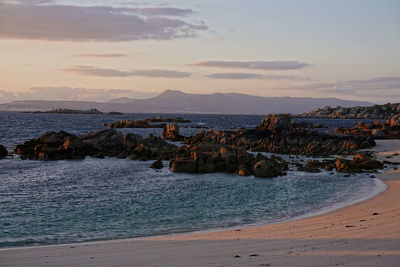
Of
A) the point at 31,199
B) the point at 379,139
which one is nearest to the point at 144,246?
the point at 31,199

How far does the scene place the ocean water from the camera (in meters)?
17.1

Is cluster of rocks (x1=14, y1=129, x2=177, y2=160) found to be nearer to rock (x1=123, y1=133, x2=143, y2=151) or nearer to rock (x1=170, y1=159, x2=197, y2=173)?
rock (x1=123, y1=133, x2=143, y2=151)

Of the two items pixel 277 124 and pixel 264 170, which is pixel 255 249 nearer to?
pixel 264 170

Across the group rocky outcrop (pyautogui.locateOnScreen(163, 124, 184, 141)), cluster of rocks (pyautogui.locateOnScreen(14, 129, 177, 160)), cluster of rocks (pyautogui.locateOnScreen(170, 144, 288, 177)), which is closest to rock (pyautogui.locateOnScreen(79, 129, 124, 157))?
cluster of rocks (pyautogui.locateOnScreen(14, 129, 177, 160))

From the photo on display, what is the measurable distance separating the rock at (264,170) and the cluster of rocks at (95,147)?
552 inches

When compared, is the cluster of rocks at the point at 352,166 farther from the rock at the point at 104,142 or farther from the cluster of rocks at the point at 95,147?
the rock at the point at 104,142

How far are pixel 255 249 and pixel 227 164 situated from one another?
941 inches

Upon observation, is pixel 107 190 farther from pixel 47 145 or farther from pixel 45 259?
pixel 47 145

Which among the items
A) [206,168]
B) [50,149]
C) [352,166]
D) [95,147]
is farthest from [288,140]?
[50,149]

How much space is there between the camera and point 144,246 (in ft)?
44.9

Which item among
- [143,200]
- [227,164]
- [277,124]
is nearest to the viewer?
[143,200]

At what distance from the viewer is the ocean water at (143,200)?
1706 centimetres

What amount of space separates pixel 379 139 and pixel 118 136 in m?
39.0

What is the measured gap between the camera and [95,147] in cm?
5109
